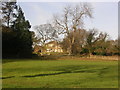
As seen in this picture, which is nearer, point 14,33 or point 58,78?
point 58,78

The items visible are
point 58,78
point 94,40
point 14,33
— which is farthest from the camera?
point 94,40

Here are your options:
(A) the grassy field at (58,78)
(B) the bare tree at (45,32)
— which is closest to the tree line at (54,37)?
(B) the bare tree at (45,32)

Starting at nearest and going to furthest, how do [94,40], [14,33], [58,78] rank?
[58,78], [14,33], [94,40]

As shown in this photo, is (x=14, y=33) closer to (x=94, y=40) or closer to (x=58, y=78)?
(x=94, y=40)

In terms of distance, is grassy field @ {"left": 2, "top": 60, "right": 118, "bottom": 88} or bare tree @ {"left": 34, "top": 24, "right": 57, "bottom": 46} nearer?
grassy field @ {"left": 2, "top": 60, "right": 118, "bottom": 88}

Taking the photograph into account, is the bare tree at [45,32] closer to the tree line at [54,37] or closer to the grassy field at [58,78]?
the tree line at [54,37]

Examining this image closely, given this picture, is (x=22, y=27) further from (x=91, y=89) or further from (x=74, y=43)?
(x=91, y=89)

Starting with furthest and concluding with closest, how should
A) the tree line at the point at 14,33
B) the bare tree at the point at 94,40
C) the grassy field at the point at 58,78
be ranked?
the bare tree at the point at 94,40 < the tree line at the point at 14,33 < the grassy field at the point at 58,78

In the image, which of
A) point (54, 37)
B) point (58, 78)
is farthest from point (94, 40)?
point (58, 78)

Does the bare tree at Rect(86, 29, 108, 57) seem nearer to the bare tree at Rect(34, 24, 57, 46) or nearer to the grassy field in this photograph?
the bare tree at Rect(34, 24, 57, 46)

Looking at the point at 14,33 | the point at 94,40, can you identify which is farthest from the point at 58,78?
the point at 94,40

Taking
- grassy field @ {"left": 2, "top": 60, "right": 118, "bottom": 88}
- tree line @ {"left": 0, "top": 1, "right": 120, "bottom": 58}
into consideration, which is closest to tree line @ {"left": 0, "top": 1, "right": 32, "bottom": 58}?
tree line @ {"left": 0, "top": 1, "right": 120, "bottom": 58}

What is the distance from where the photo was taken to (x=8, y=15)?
4978cm

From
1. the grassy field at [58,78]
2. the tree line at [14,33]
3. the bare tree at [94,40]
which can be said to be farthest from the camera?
the bare tree at [94,40]
